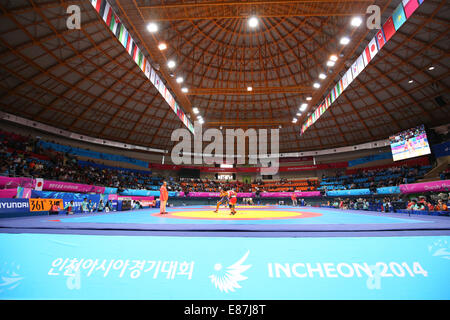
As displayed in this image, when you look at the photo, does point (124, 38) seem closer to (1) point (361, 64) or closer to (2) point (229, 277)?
(2) point (229, 277)

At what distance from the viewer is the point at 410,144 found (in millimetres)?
29766

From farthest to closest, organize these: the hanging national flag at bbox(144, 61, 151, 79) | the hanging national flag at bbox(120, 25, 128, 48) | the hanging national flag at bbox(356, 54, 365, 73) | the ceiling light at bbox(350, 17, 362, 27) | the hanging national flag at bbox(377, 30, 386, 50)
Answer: the hanging national flag at bbox(144, 61, 151, 79) < the hanging national flag at bbox(356, 54, 365, 73) < the ceiling light at bbox(350, 17, 362, 27) < the hanging national flag at bbox(377, 30, 386, 50) < the hanging national flag at bbox(120, 25, 128, 48)

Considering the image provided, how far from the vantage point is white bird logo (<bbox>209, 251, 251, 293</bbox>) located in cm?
333

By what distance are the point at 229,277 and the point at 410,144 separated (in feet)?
124

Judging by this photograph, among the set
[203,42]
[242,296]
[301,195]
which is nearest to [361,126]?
[301,195]

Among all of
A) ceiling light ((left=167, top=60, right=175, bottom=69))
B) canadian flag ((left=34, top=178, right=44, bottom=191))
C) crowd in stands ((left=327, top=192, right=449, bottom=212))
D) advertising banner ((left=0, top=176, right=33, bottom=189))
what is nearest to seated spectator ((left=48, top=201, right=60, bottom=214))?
advertising banner ((left=0, top=176, right=33, bottom=189))

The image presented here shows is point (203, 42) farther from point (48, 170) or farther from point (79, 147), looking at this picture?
point (79, 147)

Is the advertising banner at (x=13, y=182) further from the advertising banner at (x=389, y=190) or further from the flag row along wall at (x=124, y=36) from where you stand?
the advertising banner at (x=389, y=190)

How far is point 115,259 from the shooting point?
151 inches

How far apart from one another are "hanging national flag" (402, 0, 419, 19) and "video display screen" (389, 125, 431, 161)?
25281 millimetres

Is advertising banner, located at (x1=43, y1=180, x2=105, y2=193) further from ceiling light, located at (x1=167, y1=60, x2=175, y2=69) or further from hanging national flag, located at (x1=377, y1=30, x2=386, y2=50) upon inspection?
hanging national flag, located at (x1=377, y1=30, x2=386, y2=50)

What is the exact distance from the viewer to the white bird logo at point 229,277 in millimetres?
3328

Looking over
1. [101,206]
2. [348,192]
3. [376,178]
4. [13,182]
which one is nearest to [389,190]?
[348,192]

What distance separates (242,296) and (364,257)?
2378 millimetres
